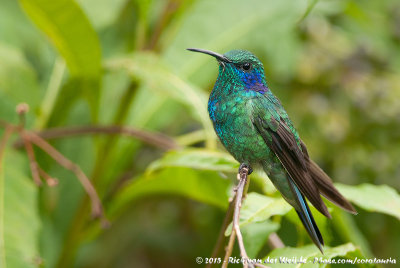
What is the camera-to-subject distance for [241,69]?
1.73m

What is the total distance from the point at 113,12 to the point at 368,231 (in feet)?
6.76

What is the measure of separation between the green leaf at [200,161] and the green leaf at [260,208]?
140mm

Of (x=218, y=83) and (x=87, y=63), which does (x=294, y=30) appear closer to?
(x=87, y=63)

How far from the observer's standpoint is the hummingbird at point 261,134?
152cm

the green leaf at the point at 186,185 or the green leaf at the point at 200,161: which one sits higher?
the green leaf at the point at 200,161

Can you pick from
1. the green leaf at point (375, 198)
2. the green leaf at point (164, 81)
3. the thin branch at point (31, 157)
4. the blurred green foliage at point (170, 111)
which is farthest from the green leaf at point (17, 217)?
the green leaf at point (375, 198)

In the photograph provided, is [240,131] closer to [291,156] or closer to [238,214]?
[291,156]

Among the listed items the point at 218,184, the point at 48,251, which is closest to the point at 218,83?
the point at 218,184

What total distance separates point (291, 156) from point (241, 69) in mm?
353

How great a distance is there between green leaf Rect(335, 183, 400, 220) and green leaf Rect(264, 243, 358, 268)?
0.96 feet

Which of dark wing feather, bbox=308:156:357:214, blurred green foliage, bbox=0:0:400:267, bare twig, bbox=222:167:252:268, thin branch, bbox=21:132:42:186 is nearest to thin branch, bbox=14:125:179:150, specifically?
blurred green foliage, bbox=0:0:400:267

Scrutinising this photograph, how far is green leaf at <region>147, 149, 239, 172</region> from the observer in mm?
1763

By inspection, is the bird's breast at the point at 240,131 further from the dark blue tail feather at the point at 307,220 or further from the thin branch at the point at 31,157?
the thin branch at the point at 31,157

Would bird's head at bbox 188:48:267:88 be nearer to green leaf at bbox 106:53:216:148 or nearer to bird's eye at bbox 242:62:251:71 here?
bird's eye at bbox 242:62:251:71
